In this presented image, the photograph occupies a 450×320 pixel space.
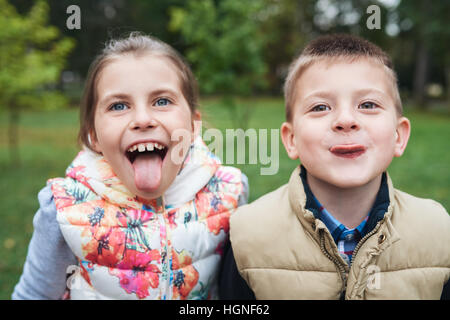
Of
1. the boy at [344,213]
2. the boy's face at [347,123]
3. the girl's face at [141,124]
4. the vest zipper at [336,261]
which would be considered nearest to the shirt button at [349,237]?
the boy at [344,213]

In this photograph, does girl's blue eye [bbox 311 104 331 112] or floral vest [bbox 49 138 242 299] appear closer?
girl's blue eye [bbox 311 104 331 112]

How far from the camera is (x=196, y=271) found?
6.51 ft

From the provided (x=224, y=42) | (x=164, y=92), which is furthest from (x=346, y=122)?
(x=224, y=42)

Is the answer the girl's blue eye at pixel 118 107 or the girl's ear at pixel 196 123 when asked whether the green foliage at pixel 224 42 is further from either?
the girl's blue eye at pixel 118 107

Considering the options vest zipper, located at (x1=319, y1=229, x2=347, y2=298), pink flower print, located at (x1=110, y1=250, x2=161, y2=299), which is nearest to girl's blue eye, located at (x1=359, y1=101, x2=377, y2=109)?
vest zipper, located at (x1=319, y1=229, x2=347, y2=298)

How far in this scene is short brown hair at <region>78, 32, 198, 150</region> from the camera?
1977mm

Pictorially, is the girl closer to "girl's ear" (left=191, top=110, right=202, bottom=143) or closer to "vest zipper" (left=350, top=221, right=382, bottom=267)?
"girl's ear" (left=191, top=110, right=202, bottom=143)

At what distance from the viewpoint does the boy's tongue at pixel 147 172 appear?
185 cm

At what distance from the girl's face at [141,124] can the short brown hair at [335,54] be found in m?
0.54

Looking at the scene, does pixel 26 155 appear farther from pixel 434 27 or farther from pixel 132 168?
pixel 434 27

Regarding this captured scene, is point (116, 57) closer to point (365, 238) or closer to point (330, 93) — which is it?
point (330, 93)

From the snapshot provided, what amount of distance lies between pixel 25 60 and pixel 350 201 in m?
7.15

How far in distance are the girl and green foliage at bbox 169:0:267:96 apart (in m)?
5.73

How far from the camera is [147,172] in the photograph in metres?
1.86
